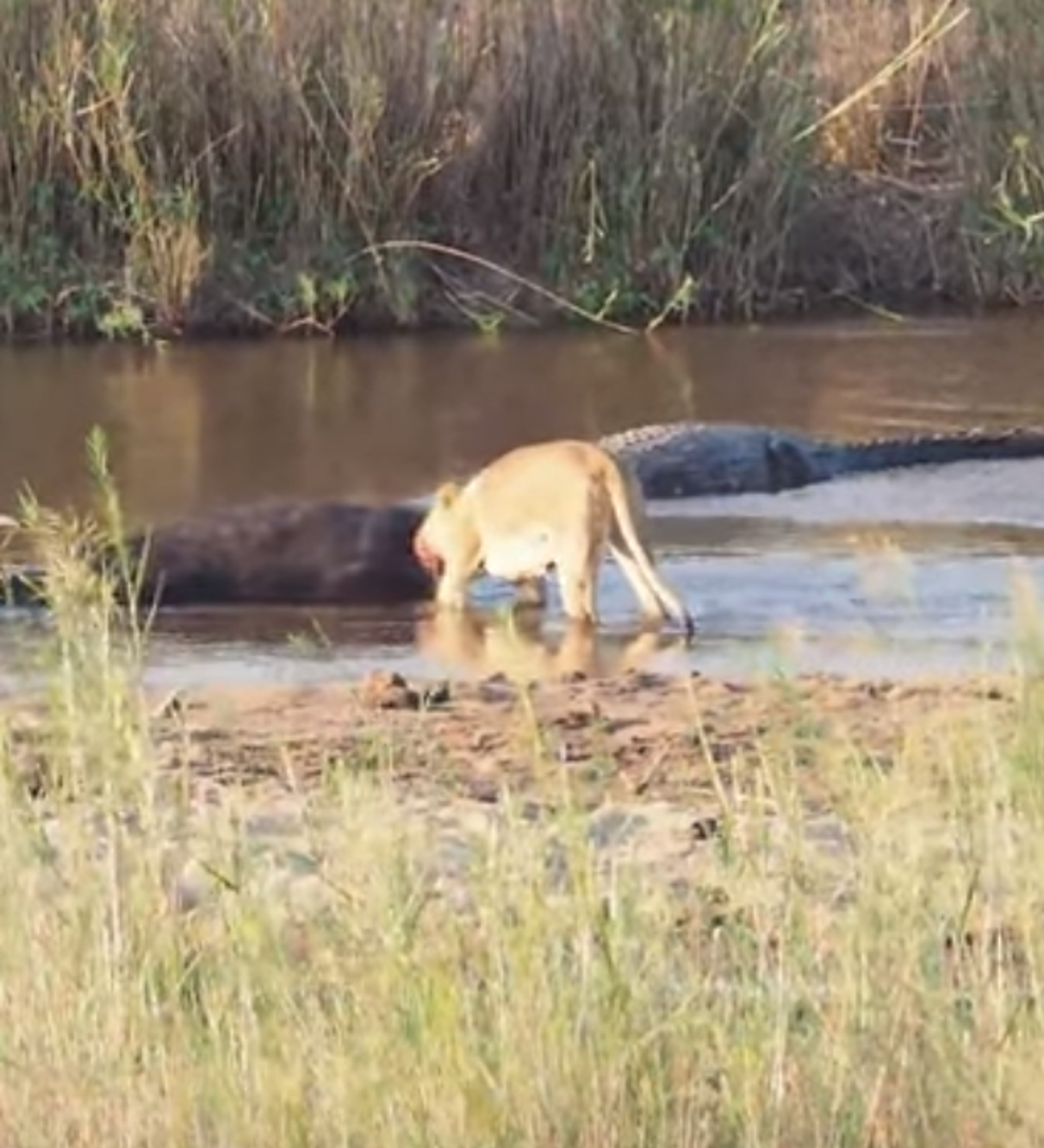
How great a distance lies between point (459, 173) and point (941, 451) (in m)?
5.20

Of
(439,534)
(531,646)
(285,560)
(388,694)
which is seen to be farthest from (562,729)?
(285,560)

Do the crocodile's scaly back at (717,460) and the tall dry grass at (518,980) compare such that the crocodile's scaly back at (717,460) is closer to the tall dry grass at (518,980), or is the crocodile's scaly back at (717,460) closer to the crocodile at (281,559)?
the crocodile at (281,559)

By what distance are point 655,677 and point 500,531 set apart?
146 cm

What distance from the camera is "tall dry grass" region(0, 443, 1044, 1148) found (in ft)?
13.6

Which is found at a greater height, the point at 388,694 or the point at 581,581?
the point at 581,581

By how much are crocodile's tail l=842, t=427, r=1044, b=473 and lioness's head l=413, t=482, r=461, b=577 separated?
2.62 metres

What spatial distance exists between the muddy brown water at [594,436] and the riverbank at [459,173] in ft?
1.32

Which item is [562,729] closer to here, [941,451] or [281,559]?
[281,559]

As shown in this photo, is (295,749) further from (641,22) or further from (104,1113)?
(641,22)

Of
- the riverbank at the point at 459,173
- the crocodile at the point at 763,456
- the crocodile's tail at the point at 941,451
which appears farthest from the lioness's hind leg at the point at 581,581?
the riverbank at the point at 459,173

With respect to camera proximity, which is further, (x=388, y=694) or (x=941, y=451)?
(x=941, y=451)

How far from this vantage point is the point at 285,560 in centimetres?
991

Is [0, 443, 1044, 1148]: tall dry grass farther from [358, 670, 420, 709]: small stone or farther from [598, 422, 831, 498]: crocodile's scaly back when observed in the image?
[598, 422, 831, 498]: crocodile's scaly back

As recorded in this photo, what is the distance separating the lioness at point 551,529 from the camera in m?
9.22
